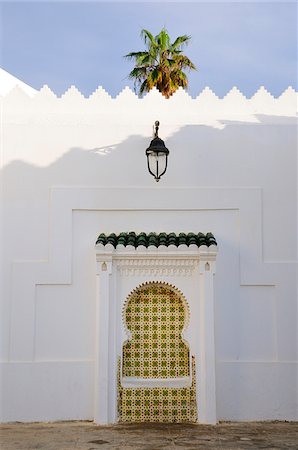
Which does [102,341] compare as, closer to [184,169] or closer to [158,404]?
[158,404]

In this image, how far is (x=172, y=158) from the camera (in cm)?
795

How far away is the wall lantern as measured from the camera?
24.3ft

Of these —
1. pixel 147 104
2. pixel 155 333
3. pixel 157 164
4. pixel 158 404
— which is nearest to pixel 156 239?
pixel 157 164

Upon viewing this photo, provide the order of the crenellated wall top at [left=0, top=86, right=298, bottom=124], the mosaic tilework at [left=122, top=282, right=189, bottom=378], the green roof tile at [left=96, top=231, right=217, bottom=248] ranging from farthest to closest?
the crenellated wall top at [left=0, top=86, right=298, bottom=124], the mosaic tilework at [left=122, top=282, right=189, bottom=378], the green roof tile at [left=96, top=231, right=217, bottom=248]

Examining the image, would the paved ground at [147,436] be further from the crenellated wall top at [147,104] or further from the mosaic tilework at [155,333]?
the crenellated wall top at [147,104]

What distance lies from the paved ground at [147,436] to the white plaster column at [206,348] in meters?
0.22

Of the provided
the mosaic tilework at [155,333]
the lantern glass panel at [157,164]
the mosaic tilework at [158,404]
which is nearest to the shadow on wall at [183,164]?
the lantern glass panel at [157,164]

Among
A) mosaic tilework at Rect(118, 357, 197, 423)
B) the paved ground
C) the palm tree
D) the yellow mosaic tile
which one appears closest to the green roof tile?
the yellow mosaic tile

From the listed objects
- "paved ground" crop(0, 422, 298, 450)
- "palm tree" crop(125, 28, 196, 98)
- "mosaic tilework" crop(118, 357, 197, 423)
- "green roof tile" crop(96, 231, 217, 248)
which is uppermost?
"palm tree" crop(125, 28, 196, 98)

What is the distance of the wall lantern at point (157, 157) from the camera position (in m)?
7.39

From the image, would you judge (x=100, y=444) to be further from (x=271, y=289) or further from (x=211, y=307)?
(x=271, y=289)

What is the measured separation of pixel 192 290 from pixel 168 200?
4.07ft

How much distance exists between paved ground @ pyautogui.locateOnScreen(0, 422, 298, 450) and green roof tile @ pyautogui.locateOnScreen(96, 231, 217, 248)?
219 cm

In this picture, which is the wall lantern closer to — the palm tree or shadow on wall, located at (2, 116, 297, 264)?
shadow on wall, located at (2, 116, 297, 264)
